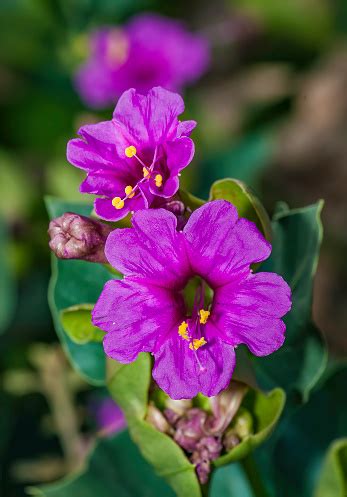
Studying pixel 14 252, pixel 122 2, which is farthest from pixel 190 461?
pixel 122 2

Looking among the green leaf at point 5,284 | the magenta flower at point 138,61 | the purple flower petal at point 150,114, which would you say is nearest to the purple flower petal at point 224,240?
the purple flower petal at point 150,114

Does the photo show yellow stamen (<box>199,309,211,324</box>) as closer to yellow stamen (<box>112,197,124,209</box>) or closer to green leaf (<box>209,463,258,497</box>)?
yellow stamen (<box>112,197,124,209</box>)

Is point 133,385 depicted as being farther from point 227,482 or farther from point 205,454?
point 227,482

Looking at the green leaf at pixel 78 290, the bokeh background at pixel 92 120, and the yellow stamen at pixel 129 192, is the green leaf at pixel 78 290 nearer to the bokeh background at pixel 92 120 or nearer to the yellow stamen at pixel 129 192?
the yellow stamen at pixel 129 192

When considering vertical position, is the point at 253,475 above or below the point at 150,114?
below

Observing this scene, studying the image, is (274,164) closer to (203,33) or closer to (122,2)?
(203,33)

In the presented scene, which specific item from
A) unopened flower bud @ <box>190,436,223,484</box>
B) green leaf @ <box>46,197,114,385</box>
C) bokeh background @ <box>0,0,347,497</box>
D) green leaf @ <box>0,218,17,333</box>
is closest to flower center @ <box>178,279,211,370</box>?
unopened flower bud @ <box>190,436,223,484</box>

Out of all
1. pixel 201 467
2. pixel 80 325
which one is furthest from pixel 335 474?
pixel 80 325
